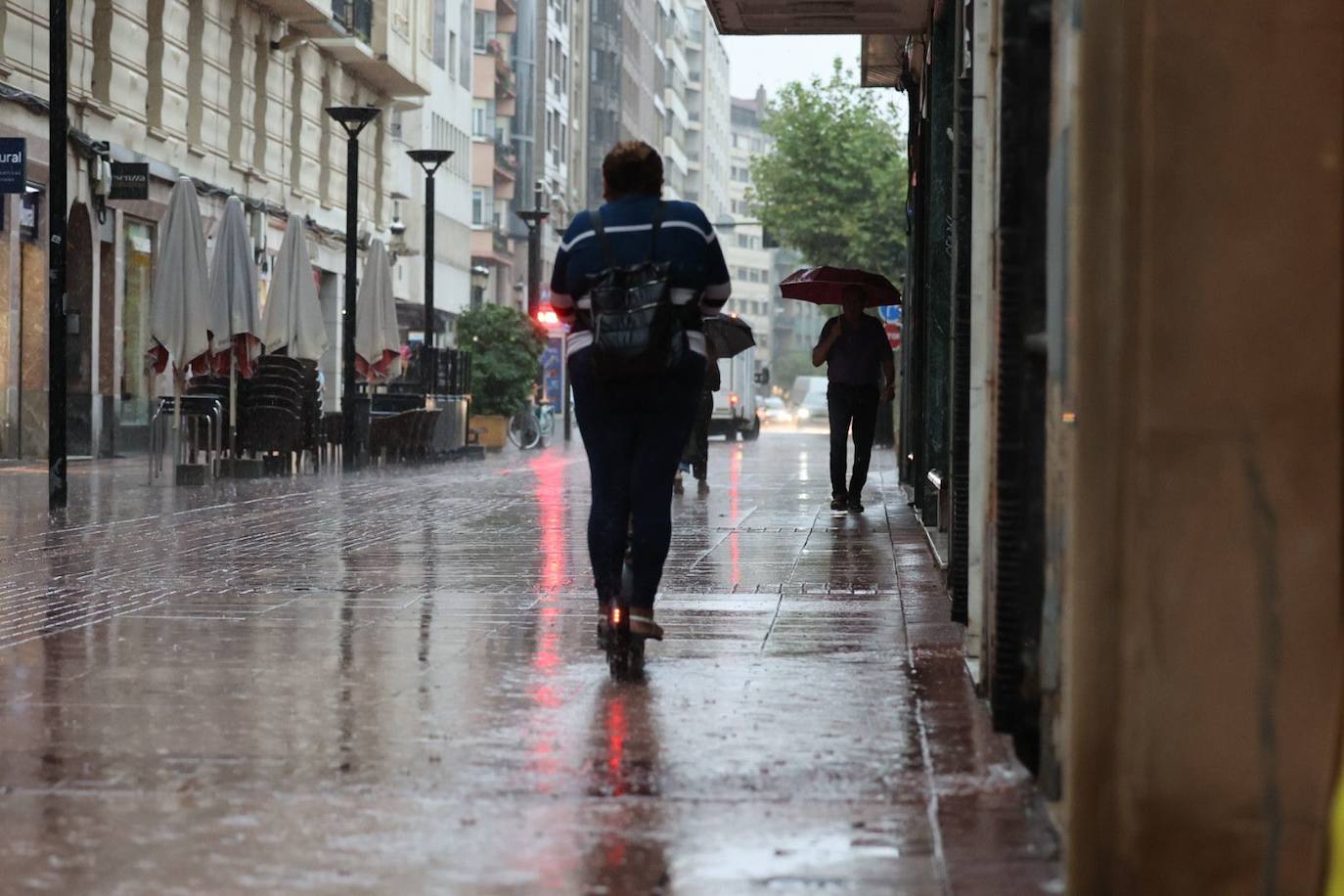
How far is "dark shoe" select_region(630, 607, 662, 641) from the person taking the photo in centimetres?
773

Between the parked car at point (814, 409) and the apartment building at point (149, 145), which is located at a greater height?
the apartment building at point (149, 145)

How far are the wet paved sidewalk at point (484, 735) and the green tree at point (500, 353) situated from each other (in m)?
25.3

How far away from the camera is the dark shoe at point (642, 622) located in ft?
25.3

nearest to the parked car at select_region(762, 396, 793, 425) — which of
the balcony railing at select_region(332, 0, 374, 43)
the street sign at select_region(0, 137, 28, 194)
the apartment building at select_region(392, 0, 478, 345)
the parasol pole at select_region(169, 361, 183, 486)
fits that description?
the apartment building at select_region(392, 0, 478, 345)

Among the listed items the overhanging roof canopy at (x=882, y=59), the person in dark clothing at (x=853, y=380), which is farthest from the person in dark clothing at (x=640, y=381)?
the overhanging roof canopy at (x=882, y=59)

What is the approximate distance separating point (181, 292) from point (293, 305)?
368 cm

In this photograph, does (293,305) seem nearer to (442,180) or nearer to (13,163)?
(13,163)

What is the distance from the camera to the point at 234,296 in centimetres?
2480

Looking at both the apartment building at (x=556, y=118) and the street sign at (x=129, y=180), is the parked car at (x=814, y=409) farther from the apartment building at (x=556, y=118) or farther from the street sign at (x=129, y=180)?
the street sign at (x=129, y=180)

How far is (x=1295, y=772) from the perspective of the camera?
3840 mm

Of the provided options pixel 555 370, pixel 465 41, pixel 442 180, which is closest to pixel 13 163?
pixel 555 370

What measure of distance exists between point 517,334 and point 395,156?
57.9 feet

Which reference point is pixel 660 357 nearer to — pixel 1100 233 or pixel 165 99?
pixel 1100 233

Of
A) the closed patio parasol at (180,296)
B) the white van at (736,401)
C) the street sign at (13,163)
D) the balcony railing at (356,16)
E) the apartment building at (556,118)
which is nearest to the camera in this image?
the street sign at (13,163)
